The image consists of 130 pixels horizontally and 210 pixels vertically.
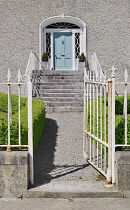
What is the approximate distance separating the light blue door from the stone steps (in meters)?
1.94

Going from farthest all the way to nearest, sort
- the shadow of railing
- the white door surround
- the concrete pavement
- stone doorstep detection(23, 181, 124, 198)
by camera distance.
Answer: the white door surround
the shadow of railing
stone doorstep detection(23, 181, 124, 198)
the concrete pavement

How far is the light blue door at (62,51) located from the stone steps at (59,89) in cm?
194

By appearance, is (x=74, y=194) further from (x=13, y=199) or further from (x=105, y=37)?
(x=105, y=37)

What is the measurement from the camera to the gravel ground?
17.2ft

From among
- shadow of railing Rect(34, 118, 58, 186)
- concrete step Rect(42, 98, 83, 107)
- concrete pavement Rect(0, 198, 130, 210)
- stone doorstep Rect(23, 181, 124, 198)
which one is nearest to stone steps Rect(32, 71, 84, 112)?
concrete step Rect(42, 98, 83, 107)

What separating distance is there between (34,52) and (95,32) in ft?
9.39

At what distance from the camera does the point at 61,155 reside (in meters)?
6.30

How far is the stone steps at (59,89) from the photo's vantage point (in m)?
10.9

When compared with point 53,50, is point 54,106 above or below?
below

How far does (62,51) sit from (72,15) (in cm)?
171

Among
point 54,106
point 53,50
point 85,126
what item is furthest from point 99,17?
point 85,126

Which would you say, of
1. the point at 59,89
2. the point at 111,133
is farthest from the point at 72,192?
the point at 59,89

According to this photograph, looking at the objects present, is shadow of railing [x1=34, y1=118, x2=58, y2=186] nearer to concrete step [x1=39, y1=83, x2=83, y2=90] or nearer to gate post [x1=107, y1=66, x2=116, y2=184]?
gate post [x1=107, y1=66, x2=116, y2=184]

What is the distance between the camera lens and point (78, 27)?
15.0 meters
